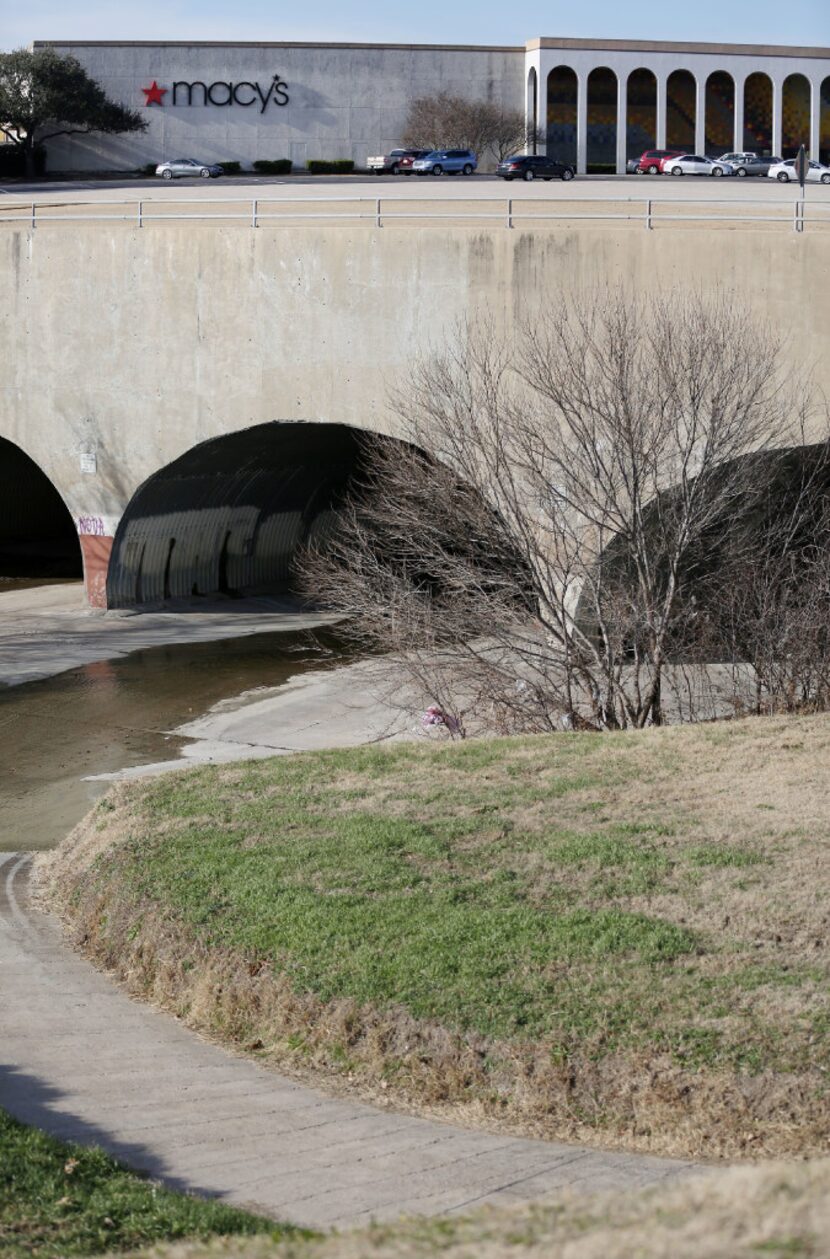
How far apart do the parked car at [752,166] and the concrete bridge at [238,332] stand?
30.2 m

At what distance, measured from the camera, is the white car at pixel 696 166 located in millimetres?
54562

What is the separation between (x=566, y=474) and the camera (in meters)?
18.6

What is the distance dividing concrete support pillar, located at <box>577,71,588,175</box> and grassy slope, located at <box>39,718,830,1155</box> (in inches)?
2189

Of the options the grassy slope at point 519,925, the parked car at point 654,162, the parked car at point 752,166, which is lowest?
the grassy slope at point 519,925

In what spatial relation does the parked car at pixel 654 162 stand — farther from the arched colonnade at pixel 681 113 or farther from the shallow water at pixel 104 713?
the shallow water at pixel 104 713

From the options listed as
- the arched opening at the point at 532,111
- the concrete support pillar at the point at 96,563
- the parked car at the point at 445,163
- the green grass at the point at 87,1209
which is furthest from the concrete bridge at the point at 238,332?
the arched opening at the point at 532,111

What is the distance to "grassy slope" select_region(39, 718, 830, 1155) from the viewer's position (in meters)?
8.73

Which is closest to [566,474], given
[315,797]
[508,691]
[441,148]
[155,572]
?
[508,691]

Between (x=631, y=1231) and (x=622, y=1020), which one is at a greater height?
(x=631, y=1231)

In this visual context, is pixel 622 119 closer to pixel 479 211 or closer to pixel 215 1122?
pixel 479 211

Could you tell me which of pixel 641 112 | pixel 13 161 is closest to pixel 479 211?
pixel 13 161

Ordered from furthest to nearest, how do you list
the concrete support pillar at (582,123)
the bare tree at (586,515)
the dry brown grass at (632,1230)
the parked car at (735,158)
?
1. the concrete support pillar at (582,123)
2. the parked car at (735,158)
3. the bare tree at (586,515)
4. the dry brown grass at (632,1230)

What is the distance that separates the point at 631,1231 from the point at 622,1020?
3930 millimetres

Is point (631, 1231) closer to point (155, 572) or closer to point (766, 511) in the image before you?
point (766, 511)
